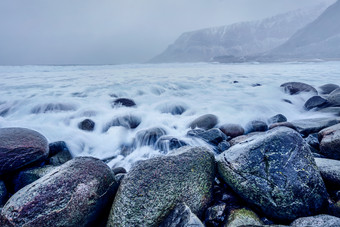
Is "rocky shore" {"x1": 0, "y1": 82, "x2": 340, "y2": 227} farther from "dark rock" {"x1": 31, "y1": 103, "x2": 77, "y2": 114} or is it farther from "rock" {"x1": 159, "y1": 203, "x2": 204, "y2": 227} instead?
"dark rock" {"x1": 31, "y1": 103, "x2": 77, "y2": 114}

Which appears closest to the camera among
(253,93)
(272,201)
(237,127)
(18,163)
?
(272,201)

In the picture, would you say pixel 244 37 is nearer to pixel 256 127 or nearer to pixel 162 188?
pixel 256 127

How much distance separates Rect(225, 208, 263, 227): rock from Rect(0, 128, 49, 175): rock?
2.89 meters

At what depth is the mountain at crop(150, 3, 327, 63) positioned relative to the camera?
160m

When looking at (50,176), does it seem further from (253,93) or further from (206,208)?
(253,93)

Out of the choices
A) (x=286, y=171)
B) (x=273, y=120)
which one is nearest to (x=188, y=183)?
(x=286, y=171)

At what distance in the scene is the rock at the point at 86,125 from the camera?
5121mm

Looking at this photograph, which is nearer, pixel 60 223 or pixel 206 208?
pixel 60 223

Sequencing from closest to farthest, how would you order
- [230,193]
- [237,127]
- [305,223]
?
[305,223], [230,193], [237,127]

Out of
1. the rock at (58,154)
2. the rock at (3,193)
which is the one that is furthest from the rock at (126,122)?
the rock at (3,193)

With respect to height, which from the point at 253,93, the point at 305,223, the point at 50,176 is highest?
the point at 50,176

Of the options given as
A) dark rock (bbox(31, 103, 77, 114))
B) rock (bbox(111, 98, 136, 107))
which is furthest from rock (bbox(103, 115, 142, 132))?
dark rock (bbox(31, 103, 77, 114))

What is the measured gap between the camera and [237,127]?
458cm

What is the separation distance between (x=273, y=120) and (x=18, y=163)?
5.89 metres
